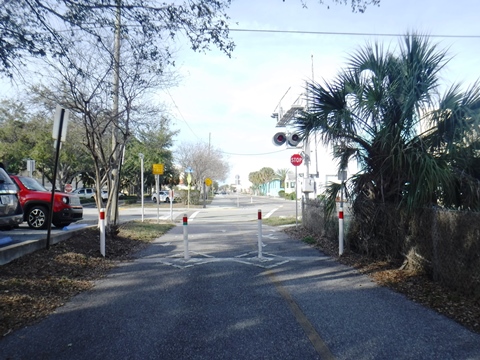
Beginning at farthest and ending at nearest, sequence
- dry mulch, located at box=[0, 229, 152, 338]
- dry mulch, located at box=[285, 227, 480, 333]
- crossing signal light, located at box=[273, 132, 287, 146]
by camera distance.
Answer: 1. crossing signal light, located at box=[273, 132, 287, 146]
2. dry mulch, located at box=[0, 229, 152, 338]
3. dry mulch, located at box=[285, 227, 480, 333]

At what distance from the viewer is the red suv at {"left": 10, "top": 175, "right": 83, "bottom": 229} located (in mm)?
12430

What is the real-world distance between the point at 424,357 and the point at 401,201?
4108 millimetres

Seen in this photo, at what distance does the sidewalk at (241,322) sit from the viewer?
14.1ft

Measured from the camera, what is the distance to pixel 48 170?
43688 mm

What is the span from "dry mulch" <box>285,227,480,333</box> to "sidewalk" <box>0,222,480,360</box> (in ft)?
0.76

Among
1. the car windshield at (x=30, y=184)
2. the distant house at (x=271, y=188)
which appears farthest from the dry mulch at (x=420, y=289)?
the distant house at (x=271, y=188)

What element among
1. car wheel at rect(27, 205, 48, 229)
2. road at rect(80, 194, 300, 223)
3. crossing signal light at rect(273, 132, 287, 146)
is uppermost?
crossing signal light at rect(273, 132, 287, 146)

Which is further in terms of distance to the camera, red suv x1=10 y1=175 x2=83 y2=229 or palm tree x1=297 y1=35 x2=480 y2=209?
red suv x1=10 y1=175 x2=83 y2=229

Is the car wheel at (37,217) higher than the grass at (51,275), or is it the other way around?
the car wheel at (37,217)

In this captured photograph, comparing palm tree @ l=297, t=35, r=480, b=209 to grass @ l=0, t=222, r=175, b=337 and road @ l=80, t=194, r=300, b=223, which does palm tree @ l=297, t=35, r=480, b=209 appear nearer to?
grass @ l=0, t=222, r=175, b=337

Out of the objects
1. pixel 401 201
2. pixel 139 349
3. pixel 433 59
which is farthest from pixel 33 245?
pixel 433 59

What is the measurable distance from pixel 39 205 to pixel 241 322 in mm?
9471

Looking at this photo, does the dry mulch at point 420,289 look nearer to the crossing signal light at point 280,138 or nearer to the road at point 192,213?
the crossing signal light at point 280,138

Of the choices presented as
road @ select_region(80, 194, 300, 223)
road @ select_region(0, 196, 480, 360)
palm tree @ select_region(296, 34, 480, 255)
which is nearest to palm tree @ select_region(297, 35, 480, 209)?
palm tree @ select_region(296, 34, 480, 255)
